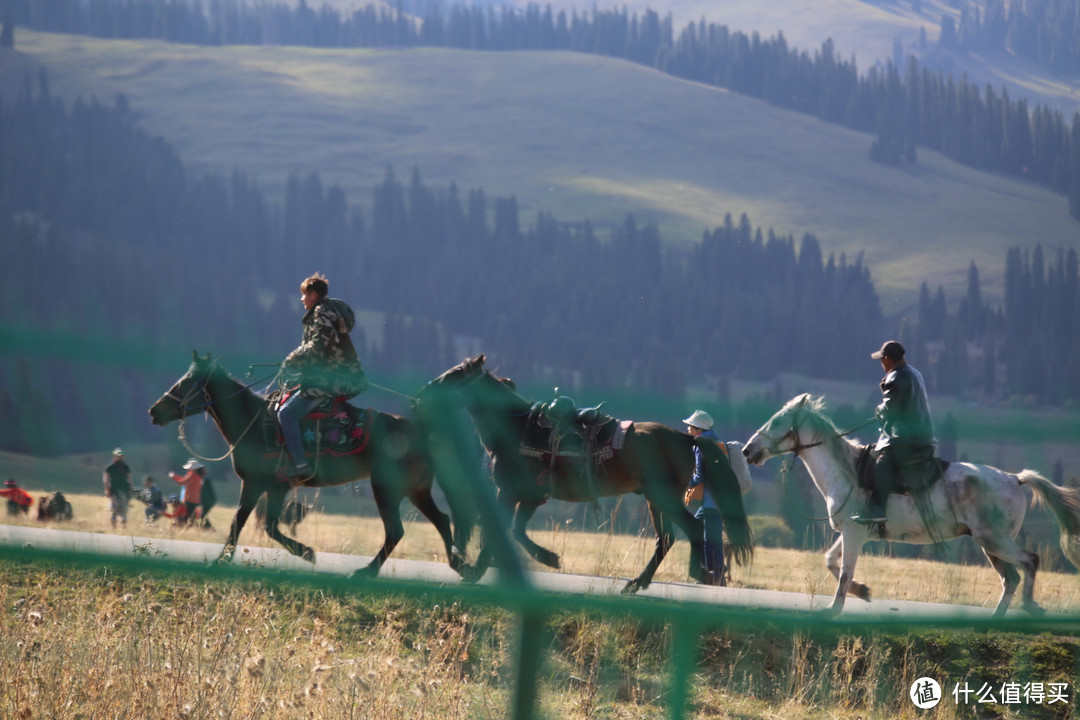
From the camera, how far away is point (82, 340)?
9.58 ft

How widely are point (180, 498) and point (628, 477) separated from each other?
8401 mm

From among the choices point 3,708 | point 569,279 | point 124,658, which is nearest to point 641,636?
point 124,658

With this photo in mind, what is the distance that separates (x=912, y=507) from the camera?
9664mm

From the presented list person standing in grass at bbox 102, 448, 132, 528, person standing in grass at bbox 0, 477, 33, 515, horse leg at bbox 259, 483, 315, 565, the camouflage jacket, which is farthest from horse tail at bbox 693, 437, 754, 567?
person standing in grass at bbox 0, 477, 33, 515

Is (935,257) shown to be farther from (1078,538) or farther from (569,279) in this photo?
(1078,538)

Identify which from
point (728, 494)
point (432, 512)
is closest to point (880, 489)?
point (728, 494)

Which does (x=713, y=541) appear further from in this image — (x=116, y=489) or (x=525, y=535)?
(x=116, y=489)

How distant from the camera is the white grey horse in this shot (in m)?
9.38

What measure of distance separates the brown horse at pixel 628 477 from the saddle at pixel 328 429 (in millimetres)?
1121

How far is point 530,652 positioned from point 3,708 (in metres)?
3.73

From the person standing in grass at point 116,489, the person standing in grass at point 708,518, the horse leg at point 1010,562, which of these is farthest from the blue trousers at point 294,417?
the horse leg at point 1010,562

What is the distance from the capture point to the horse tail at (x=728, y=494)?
7.70 meters

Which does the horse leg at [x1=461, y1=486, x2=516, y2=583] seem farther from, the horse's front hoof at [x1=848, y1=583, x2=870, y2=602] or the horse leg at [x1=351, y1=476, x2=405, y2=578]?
the horse's front hoof at [x1=848, y1=583, x2=870, y2=602]

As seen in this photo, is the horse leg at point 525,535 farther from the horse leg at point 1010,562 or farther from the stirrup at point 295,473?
the horse leg at point 1010,562
